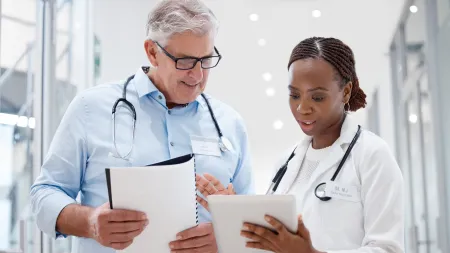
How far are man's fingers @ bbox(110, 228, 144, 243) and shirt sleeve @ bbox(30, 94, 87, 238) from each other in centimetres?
27

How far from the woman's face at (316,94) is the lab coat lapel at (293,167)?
11 cm

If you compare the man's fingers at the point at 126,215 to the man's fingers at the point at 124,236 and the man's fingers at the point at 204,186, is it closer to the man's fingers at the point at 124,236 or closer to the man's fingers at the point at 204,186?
the man's fingers at the point at 124,236

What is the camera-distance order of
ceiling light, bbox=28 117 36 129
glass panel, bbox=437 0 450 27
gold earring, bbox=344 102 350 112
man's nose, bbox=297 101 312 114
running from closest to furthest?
man's nose, bbox=297 101 312 114 → gold earring, bbox=344 102 350 112 → ceiling light, bbox=28 117 36 129 → glass panel, bbox=437 0 450 27

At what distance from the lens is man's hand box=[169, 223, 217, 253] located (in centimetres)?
158

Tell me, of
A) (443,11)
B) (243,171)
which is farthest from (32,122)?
(443,11)

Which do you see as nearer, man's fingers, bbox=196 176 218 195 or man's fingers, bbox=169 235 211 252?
man's fingers, bbox=169 235 211 252

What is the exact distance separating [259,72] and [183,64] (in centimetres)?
498

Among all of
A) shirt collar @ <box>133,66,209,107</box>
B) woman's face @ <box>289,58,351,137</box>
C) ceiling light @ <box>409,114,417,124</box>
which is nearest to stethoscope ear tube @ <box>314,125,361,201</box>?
woman's face @ <box>289,58,351,137</box>

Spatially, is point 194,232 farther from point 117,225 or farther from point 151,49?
point 151,49

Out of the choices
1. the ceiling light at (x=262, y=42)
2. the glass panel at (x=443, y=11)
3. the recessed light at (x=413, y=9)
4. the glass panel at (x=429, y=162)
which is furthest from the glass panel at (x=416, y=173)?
the ceiling light at (x=262, y=42)

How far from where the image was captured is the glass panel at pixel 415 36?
457 cm

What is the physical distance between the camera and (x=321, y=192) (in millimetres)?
1562

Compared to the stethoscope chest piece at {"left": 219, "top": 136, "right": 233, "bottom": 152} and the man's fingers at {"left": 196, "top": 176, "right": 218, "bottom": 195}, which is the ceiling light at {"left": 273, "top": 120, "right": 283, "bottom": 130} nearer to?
the stethoscope chest piece at {"left": 219, "top": 136, "right": 233, "bottom": 152}

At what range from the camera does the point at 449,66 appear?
12.5ft
